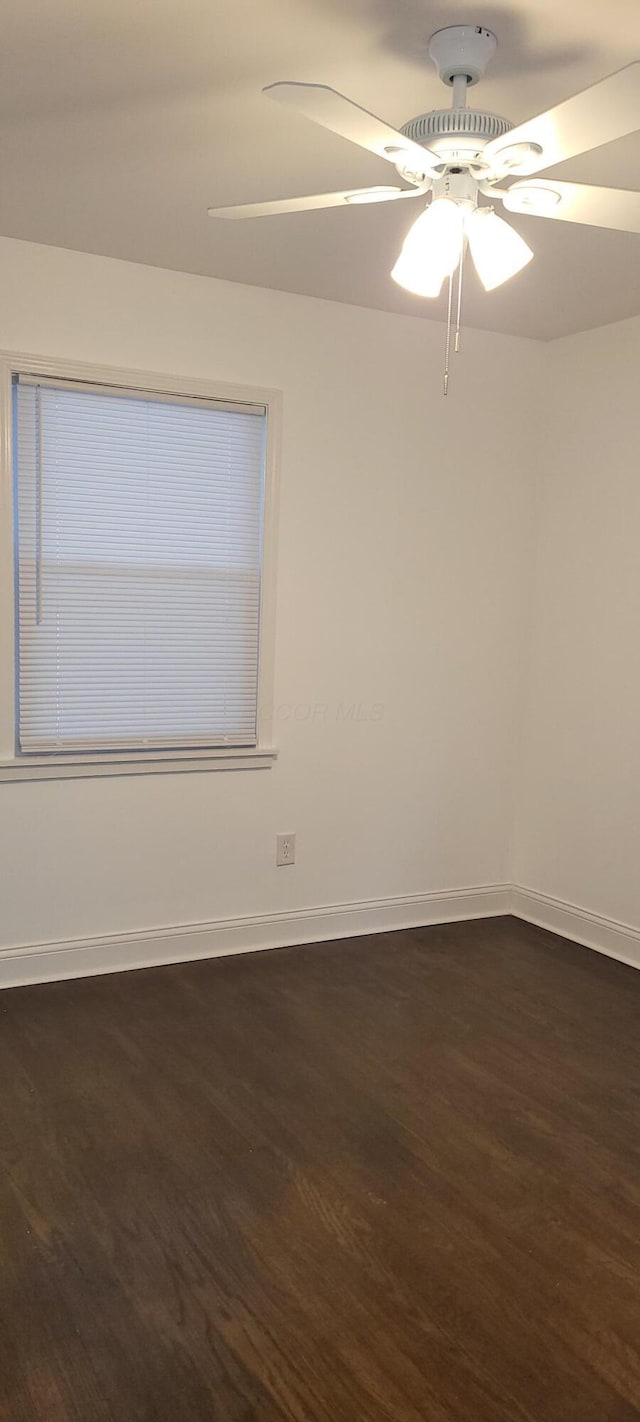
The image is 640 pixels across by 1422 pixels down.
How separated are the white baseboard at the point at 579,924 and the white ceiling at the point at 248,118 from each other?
7.72 feet

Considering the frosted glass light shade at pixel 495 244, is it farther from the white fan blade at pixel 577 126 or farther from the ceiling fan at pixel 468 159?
the white fan blade at pixel 577 126

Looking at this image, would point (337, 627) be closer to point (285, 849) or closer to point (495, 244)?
point (285, 849)

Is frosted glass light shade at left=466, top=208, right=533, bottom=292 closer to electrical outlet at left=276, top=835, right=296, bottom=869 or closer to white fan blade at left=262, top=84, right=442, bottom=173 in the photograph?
white fan blade at left=262, top=84, right=442, bottom=173

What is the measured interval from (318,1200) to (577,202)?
2.21 metres

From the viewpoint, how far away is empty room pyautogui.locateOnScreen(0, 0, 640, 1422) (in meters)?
1.98

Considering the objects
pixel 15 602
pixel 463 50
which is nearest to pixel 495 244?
pixel 463 50

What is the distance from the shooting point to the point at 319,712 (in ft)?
Answer: 13.4

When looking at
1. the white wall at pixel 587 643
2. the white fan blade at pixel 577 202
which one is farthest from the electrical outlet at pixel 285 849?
the white fan blade at pixel 577 202

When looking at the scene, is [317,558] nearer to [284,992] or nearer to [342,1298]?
[284,992]

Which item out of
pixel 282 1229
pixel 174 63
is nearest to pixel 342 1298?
pixel 282 1229

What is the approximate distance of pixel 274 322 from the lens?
3791 millimetres

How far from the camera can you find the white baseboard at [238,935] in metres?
3.59

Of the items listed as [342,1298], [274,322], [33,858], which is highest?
[274,322]

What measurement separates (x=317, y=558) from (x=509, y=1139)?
7.18 ft
